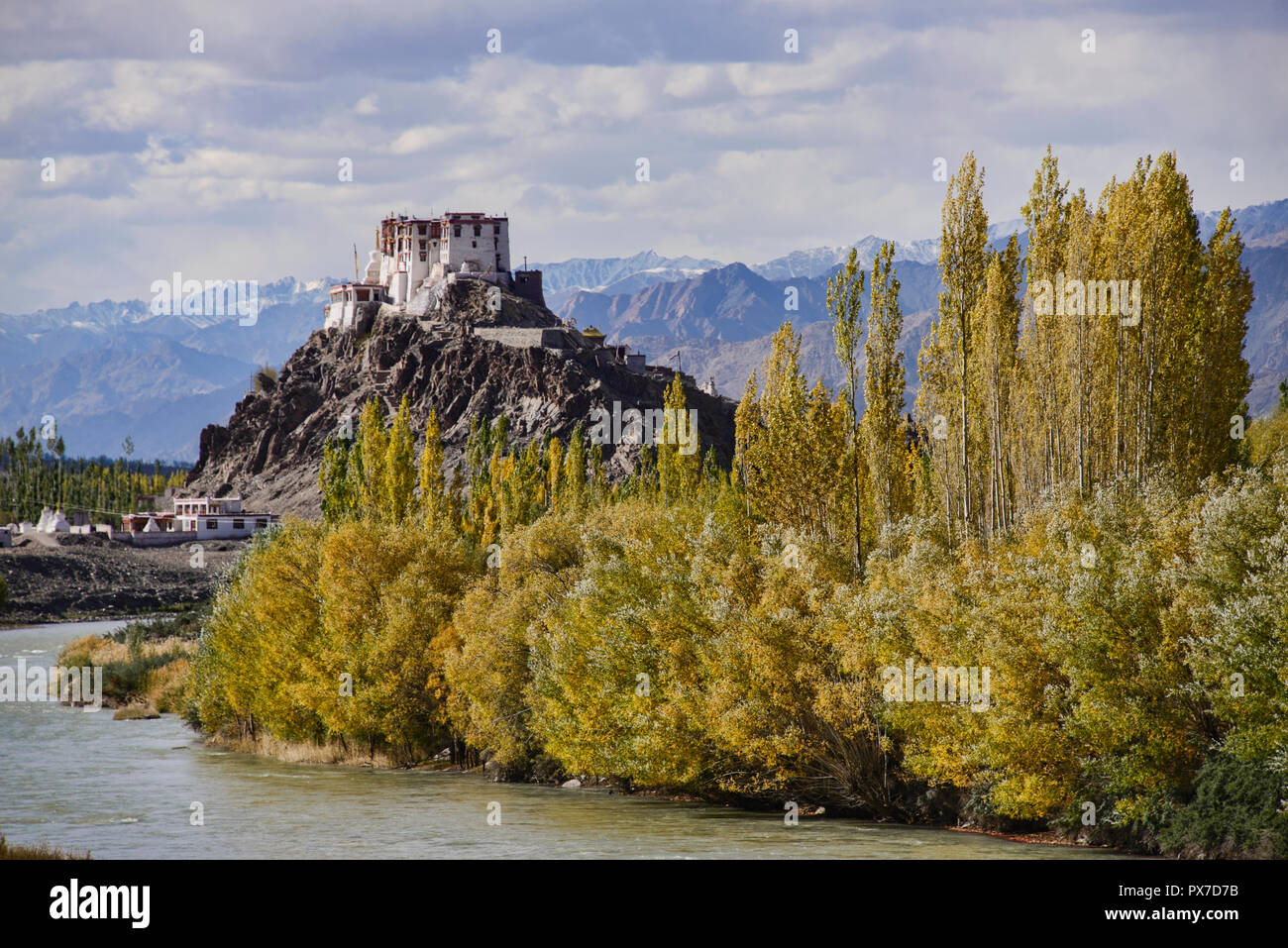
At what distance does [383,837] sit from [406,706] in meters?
14.1

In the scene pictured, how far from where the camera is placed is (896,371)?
43781 mm

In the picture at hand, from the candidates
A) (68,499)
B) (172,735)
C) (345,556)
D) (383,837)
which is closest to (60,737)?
(172,735)

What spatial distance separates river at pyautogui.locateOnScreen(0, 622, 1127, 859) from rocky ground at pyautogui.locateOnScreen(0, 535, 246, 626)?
2948 inches

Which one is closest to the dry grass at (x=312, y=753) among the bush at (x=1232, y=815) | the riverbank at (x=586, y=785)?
the riverbank at (x=586, y=785)

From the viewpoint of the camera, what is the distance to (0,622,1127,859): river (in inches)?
1224

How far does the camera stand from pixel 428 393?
541 ft

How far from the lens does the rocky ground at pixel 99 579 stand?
125 metres

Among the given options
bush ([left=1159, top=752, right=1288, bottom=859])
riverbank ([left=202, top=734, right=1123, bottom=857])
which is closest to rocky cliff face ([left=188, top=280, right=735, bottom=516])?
riverbank ([left=202, top=734, right=1123, bottom=857])

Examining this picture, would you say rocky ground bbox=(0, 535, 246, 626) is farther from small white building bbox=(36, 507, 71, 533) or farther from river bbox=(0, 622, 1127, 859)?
river bbox=(0, 622, 1127, 859)

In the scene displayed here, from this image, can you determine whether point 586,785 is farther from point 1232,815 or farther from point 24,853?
point 1232,815

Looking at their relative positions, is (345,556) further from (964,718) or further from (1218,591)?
(1218,591)

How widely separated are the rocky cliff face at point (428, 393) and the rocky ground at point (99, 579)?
1794 centimetres

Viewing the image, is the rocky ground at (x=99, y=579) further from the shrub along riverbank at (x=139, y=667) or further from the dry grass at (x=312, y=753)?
the dry grass at (x=312, y=753)

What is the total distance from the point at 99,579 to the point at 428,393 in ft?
157
